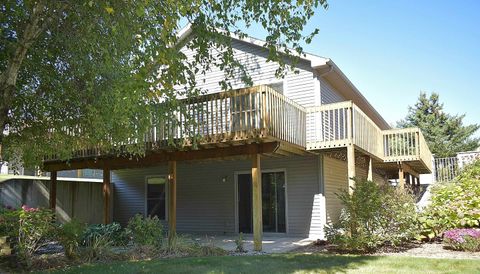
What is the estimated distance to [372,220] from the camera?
10.2 metres

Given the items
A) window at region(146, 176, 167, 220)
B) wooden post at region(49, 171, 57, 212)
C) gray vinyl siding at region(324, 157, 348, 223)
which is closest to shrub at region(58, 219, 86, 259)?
wooden post at region(49, 171, 57, 212)

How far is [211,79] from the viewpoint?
16.5 metres

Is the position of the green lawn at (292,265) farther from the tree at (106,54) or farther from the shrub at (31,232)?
the tree at (106,54)

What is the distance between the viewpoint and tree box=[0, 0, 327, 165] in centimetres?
661

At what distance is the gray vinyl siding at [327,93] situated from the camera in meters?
15.0

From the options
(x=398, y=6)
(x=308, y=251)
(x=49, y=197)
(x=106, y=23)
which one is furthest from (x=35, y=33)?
(x=49, y=197)

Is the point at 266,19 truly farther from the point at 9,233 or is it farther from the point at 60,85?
the point at 9,233

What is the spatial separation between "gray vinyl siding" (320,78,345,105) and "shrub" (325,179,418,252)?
16.4ft

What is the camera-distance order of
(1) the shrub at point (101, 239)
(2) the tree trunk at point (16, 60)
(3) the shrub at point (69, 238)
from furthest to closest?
(1) the shrub at point (101, 239)
(3) the shrub at point (69, 238)
(2) the tree trunk at point (16, 60)

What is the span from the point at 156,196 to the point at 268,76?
273 inches

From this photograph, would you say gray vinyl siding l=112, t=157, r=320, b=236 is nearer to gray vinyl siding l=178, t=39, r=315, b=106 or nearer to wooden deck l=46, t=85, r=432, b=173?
wooden deck l=46, t=85, r=432, b=173

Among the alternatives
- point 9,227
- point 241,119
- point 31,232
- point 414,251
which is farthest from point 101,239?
point 414,251

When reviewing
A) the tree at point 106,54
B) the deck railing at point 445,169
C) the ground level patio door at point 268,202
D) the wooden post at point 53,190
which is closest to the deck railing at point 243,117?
the tree at point 106,54

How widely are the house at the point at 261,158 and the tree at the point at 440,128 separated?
66.5 ft
